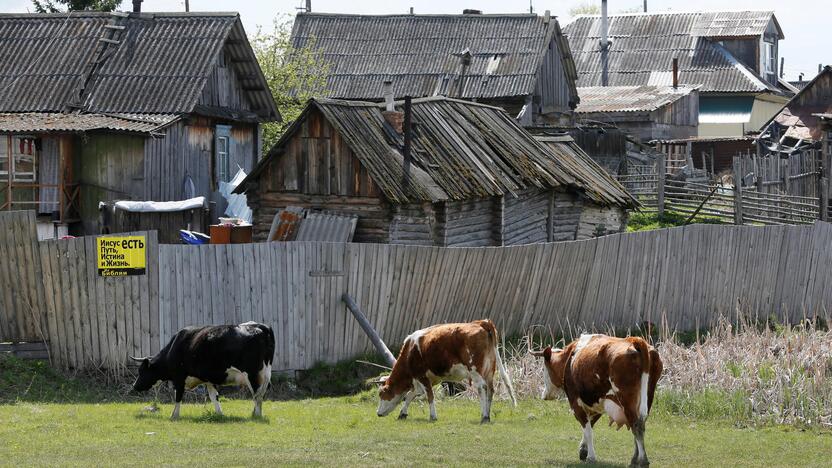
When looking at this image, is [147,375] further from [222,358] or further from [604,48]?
[604,48]

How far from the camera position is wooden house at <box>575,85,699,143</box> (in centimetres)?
5359

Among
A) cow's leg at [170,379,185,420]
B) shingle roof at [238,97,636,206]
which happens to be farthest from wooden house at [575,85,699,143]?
cow's leg at [170,379,185,420]

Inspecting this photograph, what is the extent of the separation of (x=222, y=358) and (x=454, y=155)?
12.0 metres

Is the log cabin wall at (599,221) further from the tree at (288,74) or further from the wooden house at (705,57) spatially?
the wooden house at (705,57)

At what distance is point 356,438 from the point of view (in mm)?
12766

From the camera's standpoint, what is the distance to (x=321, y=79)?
147 ft

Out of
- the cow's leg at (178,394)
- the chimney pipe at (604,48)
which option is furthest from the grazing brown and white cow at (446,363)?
the chimney pipe at (604,48)

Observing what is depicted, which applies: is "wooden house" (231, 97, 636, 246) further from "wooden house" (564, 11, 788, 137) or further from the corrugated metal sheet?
"wooden house" (564, 11, 788, 137)

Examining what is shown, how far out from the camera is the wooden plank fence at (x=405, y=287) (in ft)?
55.1

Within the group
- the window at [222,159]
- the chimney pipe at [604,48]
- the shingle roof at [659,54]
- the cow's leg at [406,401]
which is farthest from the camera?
the chimney pipe at [604,48]

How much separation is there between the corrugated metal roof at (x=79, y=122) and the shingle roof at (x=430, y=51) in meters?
15.7

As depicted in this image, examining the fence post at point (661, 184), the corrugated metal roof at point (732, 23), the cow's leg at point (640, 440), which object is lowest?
the cow's leg at point (640, 440)

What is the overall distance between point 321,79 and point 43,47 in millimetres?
13936

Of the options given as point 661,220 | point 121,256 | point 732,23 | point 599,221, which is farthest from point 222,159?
point 732,23
